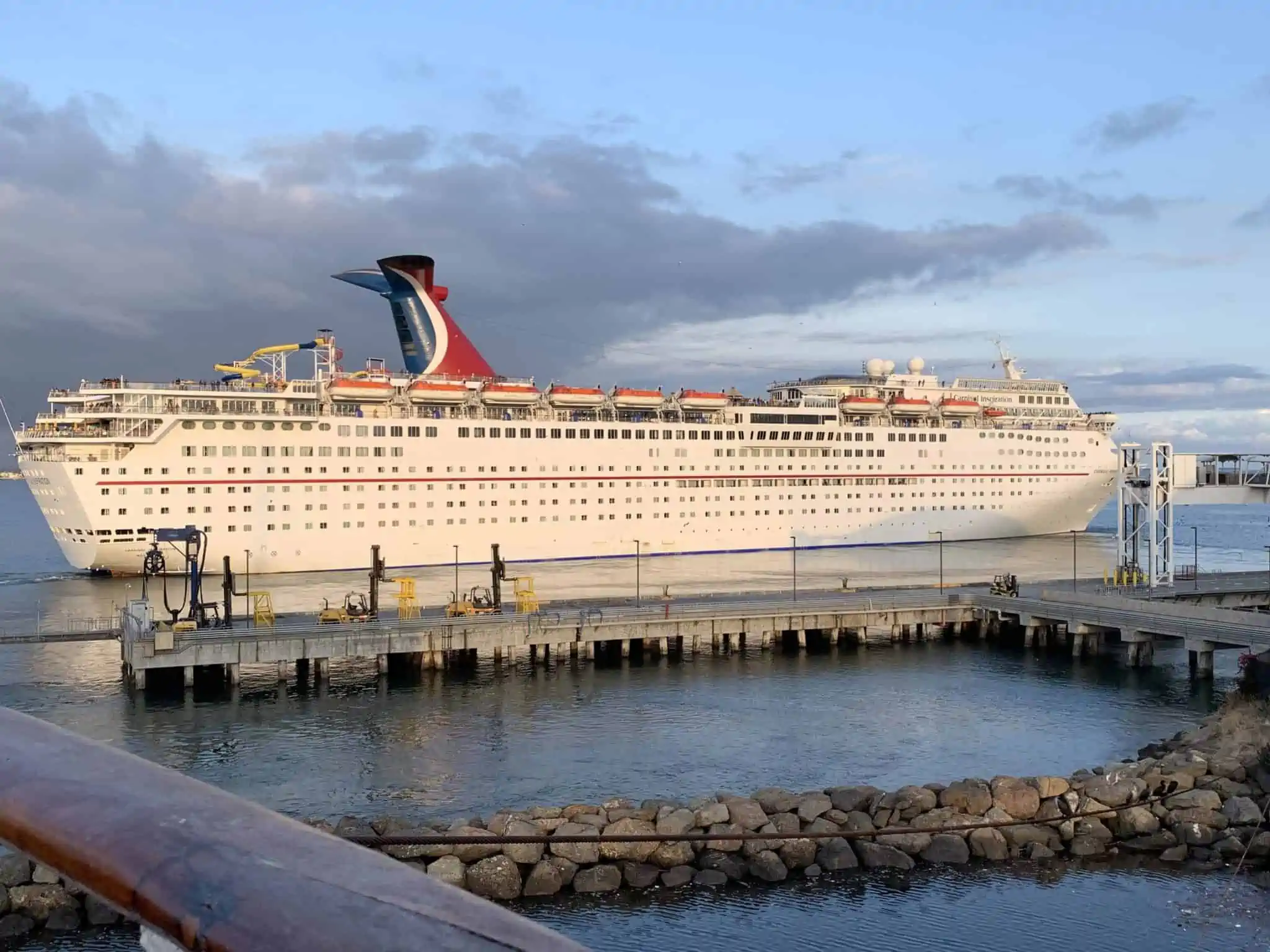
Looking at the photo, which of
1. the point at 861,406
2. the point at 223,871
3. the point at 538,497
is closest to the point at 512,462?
the point at 538,497

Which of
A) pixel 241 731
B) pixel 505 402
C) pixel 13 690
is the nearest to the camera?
pixel 241 731

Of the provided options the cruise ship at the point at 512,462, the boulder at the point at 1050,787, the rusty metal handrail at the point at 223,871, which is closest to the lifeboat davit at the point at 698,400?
the cruise ship at the point at 512,462

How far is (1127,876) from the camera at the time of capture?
14750mm

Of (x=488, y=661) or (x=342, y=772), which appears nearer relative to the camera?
(x=342, y=772)

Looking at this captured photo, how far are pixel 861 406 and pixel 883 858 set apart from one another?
45.6 m

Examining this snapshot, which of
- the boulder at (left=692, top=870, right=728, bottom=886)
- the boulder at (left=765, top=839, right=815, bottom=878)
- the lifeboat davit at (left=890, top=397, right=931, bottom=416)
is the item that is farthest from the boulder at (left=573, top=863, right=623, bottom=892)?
the lifeboat davit at (left=890, top=397, right=931, bottom=416)

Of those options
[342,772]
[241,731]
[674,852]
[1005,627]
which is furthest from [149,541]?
[674,852]

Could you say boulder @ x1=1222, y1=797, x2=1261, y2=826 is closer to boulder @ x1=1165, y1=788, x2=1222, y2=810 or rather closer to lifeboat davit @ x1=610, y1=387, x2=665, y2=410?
boulder @ x1=1165, y1=788, x2=1222, y2=810

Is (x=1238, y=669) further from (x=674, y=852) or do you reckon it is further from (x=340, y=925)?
(x=340, y=925)

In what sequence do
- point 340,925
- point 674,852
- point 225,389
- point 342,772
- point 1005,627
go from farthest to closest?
point 225,389 < point 1005,627 < point 342,772 < point 674,852 < point 340,925

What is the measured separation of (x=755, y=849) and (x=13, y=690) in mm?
19379

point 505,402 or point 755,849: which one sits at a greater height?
point 505,402

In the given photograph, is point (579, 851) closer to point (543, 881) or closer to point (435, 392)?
point (543, 881)

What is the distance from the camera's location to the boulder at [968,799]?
16.0 meters
